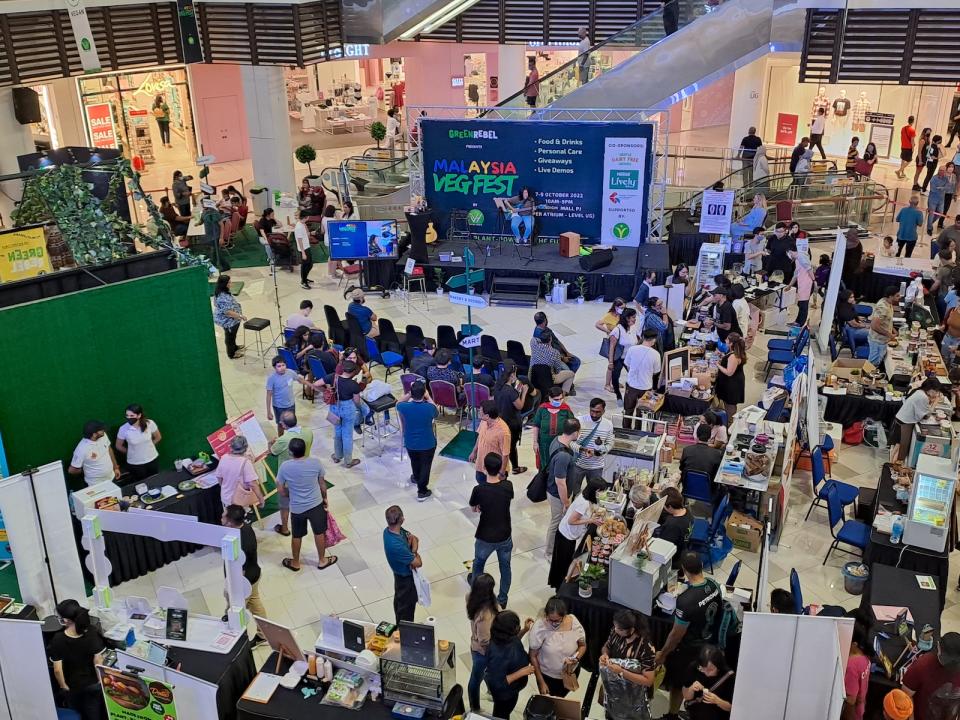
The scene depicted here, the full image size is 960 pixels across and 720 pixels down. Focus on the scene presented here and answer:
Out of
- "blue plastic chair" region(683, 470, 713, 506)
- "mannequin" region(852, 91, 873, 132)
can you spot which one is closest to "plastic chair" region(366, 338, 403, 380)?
"blue plastic chair" region(683, 470, 713, 506)

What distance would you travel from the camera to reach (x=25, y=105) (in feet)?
55.0

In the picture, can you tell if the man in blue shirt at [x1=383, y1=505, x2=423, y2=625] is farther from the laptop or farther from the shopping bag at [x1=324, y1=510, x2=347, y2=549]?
Answer: the shopping bag at [x1=324, y1=510, x2=347, y2=549]

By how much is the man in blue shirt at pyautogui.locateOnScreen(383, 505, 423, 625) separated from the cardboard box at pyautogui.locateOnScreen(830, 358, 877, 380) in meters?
6.49

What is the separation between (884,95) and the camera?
2398 cm

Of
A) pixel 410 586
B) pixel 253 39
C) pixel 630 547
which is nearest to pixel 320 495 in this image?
pixel 410 586

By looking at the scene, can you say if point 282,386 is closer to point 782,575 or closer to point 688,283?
point 782,575

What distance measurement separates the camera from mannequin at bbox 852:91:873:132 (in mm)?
24484

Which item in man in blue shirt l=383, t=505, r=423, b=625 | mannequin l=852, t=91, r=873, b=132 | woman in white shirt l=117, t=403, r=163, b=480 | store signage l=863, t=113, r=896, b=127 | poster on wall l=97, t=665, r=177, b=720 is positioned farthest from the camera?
mannequin l=852, t=91, r=873, b=132

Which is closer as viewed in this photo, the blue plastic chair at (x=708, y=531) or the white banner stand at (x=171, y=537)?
the white banner stand at (x=171, y=537)

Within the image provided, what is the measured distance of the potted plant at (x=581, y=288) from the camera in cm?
1580

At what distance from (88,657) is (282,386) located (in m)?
4.34

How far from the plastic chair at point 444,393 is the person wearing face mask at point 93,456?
3795mm

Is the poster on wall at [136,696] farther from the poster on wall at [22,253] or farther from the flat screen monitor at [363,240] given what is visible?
the flat screen monitor at [363,240]

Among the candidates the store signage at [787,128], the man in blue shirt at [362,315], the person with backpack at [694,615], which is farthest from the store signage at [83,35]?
the store signage at [787,128]
